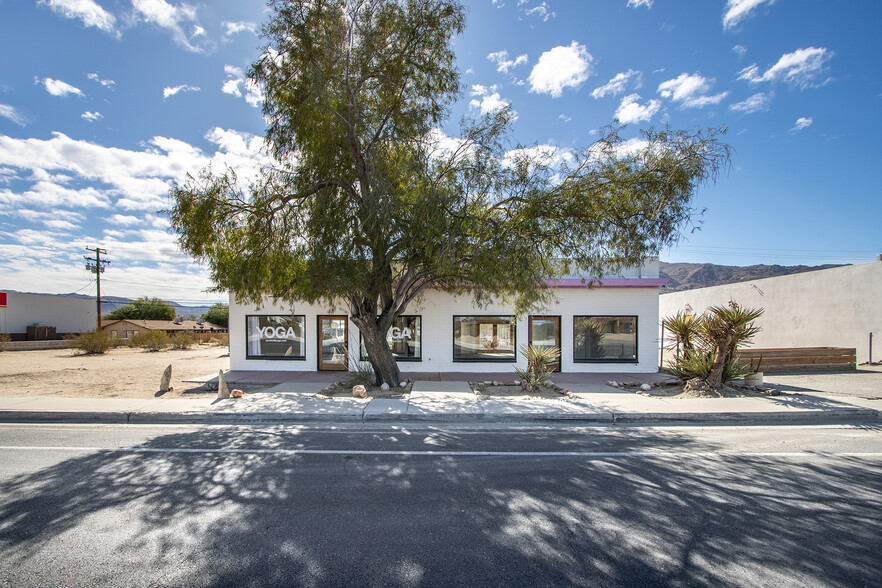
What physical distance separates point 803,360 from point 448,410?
48.3 ft

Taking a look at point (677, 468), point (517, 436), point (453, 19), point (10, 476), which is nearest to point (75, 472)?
point (10, 476)

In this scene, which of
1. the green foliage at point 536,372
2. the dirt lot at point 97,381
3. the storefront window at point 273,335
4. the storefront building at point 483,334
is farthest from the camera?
the storefront window at point 273,335

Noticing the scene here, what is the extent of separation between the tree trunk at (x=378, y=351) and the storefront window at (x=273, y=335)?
183 inches

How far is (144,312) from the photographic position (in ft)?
173

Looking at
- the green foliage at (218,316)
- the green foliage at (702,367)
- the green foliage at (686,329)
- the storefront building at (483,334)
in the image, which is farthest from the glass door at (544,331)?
Answer: the green foliage at (218,316)

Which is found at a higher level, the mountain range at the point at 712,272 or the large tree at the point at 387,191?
the mountain range at the point at 712,272

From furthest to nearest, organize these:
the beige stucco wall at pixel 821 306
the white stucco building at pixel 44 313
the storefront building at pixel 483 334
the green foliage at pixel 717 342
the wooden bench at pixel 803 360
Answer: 1. the white stucco building at pixel 44 313
2. the beige stucco wall at pixel 821 306
3. the wooden bench at pixel 803 360
4. the storefront building at pixel 483 334
5. the green foliage at pixel 717 342

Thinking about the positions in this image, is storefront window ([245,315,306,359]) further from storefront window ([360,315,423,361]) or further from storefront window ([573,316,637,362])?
storefront window ([573,316,637,362])

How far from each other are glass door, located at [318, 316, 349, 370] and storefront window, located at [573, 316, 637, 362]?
27.8 feet

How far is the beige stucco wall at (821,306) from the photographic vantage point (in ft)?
51.6

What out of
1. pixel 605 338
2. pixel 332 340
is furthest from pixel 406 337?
pixel 605 338

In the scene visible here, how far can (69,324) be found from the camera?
41.8 metres

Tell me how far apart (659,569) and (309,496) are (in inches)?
131

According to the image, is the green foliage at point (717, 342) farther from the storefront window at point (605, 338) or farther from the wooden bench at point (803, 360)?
the wooden bench at point (803, 360)
